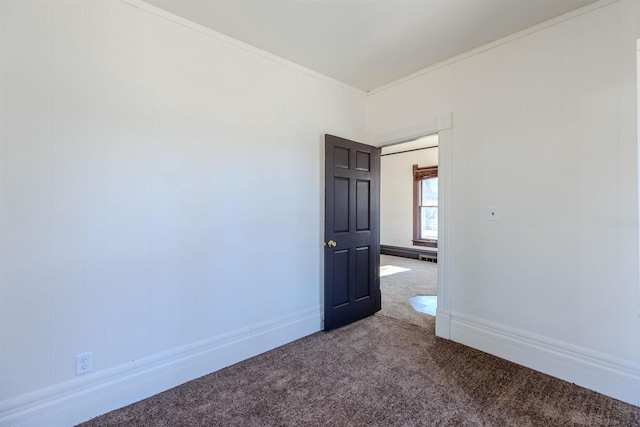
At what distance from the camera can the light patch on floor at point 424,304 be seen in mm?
3830

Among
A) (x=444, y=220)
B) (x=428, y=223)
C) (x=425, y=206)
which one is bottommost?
(x=428, y=223)

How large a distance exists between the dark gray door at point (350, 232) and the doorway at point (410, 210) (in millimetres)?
2198

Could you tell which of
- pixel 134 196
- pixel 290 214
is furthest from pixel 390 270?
pixel 134 196

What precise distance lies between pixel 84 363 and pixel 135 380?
35 centimetres

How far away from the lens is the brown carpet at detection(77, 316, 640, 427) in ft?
6.17

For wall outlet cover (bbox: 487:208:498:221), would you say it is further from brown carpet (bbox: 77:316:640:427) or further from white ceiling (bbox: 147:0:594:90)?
white ceiling (bbox: 147:0:594:90)

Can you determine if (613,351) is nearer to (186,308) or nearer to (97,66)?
(186,308)

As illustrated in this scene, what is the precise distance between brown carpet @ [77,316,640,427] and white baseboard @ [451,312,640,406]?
0.24ft

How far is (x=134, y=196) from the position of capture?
2117 millimetres

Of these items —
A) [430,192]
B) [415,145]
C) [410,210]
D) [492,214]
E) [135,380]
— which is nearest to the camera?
[135,380]

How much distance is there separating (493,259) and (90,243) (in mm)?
3147

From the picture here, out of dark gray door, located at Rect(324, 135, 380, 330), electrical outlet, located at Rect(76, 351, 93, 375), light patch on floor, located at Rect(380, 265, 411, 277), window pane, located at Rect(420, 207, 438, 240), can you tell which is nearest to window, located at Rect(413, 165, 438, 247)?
window pane, located at Rect(420, 207, 438, 240)

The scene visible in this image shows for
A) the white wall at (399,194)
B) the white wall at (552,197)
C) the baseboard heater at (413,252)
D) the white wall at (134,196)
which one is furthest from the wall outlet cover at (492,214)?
the white wall at (399,194)

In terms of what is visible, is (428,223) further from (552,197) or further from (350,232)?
(552,197)
